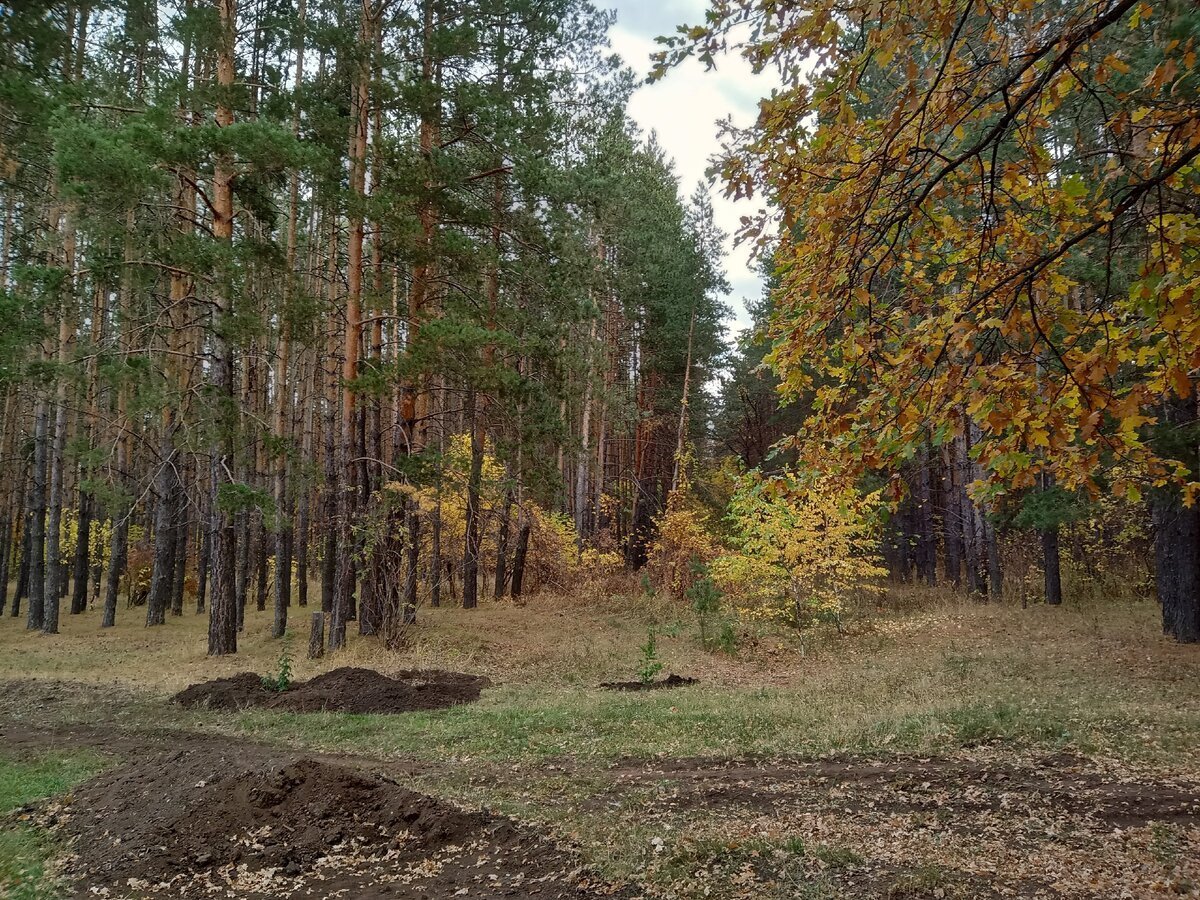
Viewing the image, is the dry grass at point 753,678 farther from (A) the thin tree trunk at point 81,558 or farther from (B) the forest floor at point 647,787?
(A) the thin tree trunk at point 81,558

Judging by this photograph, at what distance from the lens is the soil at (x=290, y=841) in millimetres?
4504

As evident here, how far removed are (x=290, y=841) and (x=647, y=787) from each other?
282cm

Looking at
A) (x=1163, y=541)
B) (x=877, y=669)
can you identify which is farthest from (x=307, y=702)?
(x=1163, y=541)

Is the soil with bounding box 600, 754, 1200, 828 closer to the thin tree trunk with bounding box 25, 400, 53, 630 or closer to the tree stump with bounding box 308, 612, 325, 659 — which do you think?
the tree stump with bounding box 308, 612, 325, 659

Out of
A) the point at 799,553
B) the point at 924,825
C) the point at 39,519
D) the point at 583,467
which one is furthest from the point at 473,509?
the point at 924,825

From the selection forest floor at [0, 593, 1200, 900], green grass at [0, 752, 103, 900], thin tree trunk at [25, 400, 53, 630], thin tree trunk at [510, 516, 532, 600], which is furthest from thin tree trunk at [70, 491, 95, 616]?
green grass at [0, 752, 103, 900]

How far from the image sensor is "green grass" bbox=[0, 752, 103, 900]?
14.2 ft

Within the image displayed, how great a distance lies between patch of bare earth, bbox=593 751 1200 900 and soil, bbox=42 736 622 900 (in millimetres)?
990

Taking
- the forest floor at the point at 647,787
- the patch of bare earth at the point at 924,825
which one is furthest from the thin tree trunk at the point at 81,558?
the patch of bare earth at the point at 924,825

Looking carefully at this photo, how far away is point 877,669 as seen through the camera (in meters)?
12.2

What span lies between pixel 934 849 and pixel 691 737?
358 centimetres

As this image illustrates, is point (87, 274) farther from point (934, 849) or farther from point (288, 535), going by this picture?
point (934, 849)

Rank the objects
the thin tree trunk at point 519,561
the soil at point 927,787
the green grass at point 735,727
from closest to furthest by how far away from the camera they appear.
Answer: the soil at point 927,787 → the green grass at point 735,727 → the thin tree trunk at point 519,561

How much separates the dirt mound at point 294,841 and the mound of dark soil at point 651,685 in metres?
5.70
